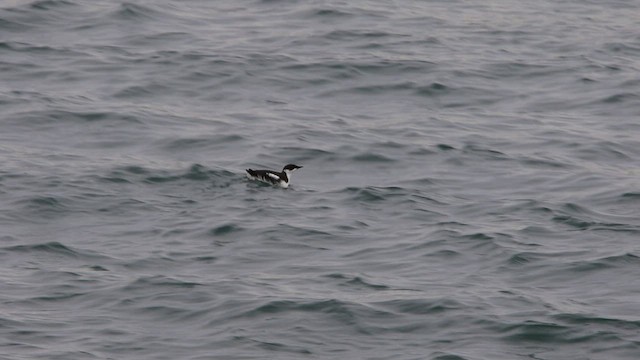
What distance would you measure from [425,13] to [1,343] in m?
17.1

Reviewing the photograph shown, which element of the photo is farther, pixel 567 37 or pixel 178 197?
pixel 567 37

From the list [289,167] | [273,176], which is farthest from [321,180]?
[273,176]

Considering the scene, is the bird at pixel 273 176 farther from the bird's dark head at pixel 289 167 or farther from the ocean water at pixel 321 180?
the ocean water at pixel 321 180

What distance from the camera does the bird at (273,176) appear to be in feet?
65.9

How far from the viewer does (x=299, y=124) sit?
23.1m

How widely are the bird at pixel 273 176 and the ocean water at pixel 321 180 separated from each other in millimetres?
162

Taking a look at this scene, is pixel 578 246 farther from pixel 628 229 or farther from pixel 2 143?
pixel 2 143

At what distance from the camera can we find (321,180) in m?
21.0

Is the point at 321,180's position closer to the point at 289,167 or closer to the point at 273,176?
the point at 289,167

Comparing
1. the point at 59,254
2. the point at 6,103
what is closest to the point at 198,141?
the point at 6,103

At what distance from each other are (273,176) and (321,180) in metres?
1.09

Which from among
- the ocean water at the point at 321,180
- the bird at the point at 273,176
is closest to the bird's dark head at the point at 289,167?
the bird at the point at 273,176

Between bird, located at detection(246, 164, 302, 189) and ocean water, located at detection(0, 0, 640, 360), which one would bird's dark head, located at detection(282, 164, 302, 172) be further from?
ocean water, located at detection(0, 0, 640, 360)

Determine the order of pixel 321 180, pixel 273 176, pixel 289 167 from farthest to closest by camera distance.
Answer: pixel 321 180 → pixel 289 167 → pixel 273 176
